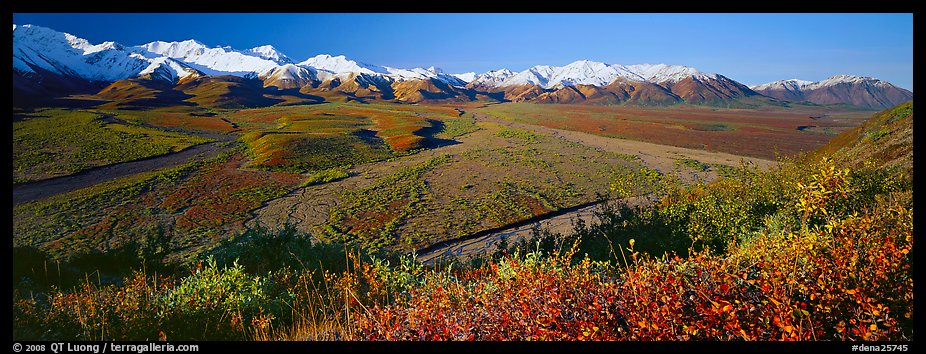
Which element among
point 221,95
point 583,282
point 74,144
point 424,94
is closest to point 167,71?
point 221,95

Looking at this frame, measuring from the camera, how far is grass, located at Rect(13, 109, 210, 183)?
61.5 feet

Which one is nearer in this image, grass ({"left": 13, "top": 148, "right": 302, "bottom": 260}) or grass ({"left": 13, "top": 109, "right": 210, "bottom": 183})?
grass ({"left": 13, "top": 148, "right": 302, "bottom": 260})

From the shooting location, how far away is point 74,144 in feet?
80.3

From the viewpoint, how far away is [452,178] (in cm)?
2145

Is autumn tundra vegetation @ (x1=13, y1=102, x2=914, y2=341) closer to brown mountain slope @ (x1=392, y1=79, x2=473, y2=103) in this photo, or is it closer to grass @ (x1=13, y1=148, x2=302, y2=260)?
grass @ (x1=13, y1=148, x2=302, y2=260)

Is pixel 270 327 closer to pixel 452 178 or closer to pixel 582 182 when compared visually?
pixel 452 178

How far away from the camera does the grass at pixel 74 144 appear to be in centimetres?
1876

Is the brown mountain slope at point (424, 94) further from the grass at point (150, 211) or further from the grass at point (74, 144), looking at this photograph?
the grass at point (150, 211)

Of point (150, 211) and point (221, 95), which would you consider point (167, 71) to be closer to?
point (221, 95)

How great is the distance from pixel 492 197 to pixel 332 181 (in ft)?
27.6

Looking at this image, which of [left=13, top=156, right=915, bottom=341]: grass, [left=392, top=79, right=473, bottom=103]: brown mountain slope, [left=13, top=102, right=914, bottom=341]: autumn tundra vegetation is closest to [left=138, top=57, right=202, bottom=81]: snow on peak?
[left=392, top=79, right=473, bottom=103]: brown mountain slope

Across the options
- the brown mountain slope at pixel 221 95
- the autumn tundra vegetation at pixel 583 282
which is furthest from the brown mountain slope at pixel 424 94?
the autumn tundra vegetation at pixel 583 282
